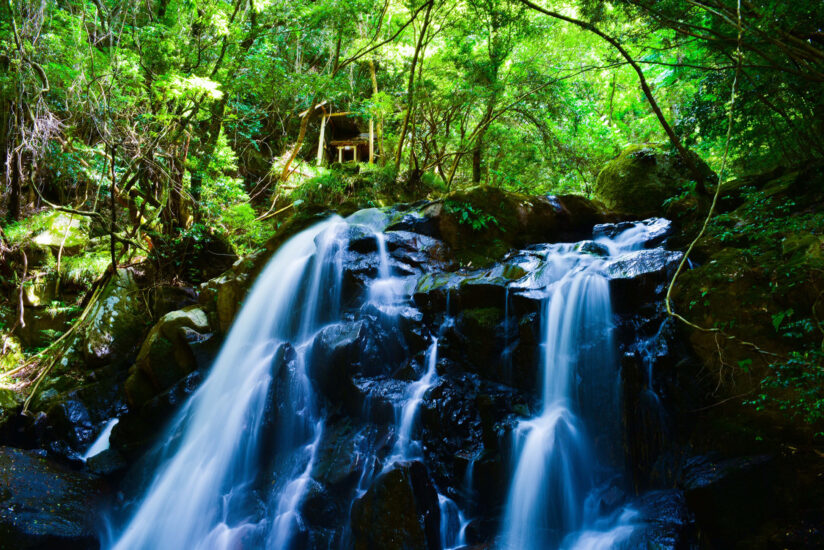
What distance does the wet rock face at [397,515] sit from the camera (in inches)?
159

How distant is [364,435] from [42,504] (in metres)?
3.89

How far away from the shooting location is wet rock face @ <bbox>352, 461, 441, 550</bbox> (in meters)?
4.04

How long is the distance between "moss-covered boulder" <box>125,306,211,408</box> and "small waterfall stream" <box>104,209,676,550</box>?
1.96 ft

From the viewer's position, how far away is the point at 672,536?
3.64 meters

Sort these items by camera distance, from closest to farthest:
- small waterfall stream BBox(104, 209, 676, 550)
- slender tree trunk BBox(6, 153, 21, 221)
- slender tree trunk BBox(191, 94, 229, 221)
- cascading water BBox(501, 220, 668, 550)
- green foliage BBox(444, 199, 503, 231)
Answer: cascading water BBox(501, 220, 668, 550) → small waterfall stream BBox(104, 209, 676, 550) → green foliage BBox(444, 199, 503, 231) → slender tree trunk BBox(191, 94, 229, 221) → slender tree trunk BBox(6, 153, 21, 221)

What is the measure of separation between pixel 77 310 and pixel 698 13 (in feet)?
42.2

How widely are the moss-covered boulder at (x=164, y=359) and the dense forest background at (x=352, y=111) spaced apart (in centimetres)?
233

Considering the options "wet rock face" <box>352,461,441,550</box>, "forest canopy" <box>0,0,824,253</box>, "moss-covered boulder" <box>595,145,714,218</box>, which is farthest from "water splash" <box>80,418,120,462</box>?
"moss-covered boulder" <box>595,145,714,218</box>

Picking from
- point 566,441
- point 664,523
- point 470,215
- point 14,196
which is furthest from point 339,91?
point 664,523

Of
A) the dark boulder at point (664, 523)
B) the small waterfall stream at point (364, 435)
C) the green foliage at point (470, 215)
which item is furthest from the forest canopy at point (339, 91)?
the dark boulder at point (664, 523)

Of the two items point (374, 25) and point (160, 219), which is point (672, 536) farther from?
point (374, 25)

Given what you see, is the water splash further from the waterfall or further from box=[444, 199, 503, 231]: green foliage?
box=[444, 199, 503, 231]: green foliage

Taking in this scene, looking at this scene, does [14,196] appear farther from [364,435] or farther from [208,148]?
[364,435]

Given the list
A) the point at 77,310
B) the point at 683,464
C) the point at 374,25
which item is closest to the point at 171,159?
the point at 77,310
